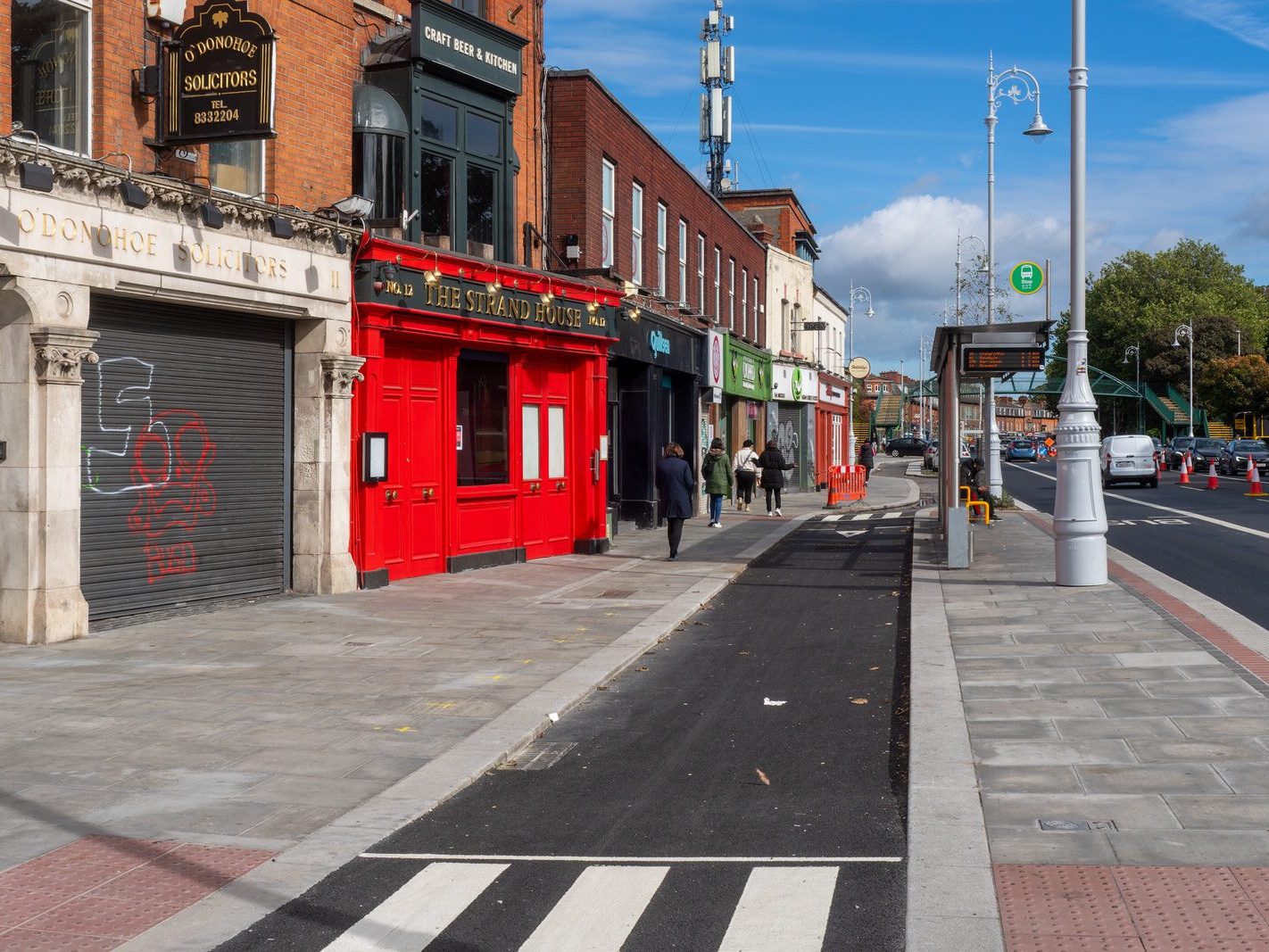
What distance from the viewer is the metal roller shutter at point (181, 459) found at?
37.4 ft

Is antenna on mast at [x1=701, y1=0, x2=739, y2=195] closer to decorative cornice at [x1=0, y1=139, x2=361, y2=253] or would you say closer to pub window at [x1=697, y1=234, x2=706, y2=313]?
pub window at [x1=697, y1=234, x2=706, y2=313]

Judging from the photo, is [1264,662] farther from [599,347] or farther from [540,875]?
[599,347]

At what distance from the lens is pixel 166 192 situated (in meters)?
11.5

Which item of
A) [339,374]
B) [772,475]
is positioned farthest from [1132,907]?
[772,475]

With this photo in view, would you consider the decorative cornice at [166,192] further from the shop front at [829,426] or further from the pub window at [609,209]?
the shop front at [829,426]

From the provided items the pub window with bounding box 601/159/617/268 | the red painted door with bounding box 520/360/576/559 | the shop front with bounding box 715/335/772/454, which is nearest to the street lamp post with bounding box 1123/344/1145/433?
the shop front with bounding box 715/335/772/454

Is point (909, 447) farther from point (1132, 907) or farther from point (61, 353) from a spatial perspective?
point (1132, 907)

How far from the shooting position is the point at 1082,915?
459 cm

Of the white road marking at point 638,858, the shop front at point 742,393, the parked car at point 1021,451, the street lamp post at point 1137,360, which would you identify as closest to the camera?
the white road marking at point 638,858

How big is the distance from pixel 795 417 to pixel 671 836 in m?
37.8

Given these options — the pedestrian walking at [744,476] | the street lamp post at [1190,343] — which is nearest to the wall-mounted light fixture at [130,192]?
the pedestrian walking at [744,476]

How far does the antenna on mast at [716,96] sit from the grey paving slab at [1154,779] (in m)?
43.7

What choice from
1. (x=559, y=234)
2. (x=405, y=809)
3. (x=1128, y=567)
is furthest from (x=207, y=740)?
(x=559, y=234)

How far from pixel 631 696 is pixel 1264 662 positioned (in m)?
4.45
